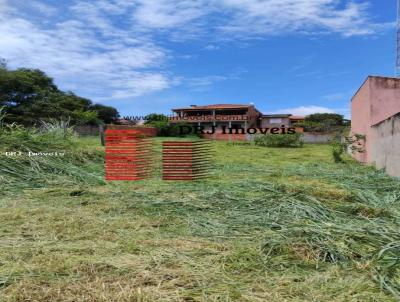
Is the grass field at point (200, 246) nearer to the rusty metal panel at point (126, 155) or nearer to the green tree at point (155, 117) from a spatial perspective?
the rusty metal panel at point (126, 155)

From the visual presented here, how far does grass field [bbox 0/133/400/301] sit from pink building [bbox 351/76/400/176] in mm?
2863

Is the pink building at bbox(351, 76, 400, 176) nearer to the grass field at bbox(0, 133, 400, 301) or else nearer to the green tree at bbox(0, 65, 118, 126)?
the grass field at bbox(0, 133, 400, 301)

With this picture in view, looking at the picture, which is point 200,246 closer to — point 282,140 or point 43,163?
point 43,163

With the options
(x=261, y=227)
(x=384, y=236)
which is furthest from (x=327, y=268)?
(x=261, y=227)

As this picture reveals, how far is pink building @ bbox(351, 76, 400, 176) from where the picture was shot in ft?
25.3

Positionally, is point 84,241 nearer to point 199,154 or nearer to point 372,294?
point 372,294

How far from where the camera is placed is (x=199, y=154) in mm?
7535

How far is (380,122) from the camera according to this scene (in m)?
9.14

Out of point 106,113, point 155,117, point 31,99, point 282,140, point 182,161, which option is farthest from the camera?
point 106,113

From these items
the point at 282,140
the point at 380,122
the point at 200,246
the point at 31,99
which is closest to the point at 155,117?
the point at 31,99

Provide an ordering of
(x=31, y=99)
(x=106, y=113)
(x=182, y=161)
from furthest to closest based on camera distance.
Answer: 1. (x=106, y=113)
2. (x=31, y=99)
3. (x=182, y=161)

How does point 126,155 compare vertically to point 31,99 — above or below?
below

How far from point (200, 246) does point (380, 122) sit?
7.64 metres

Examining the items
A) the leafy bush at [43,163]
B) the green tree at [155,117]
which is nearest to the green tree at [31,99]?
the green tree at [155,117]
